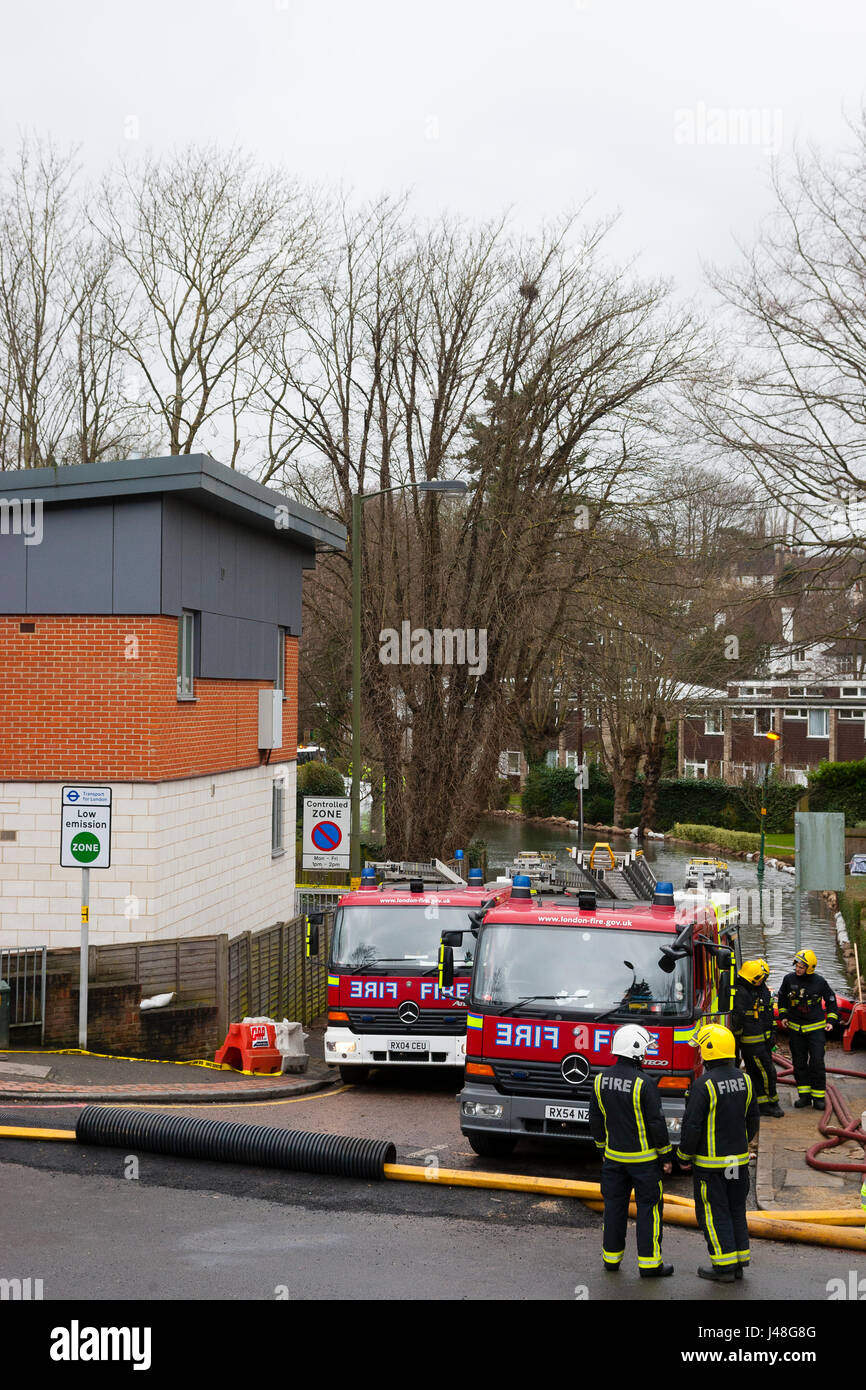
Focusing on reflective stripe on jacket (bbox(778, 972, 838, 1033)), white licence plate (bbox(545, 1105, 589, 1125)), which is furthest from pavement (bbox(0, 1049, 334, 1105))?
reflective stripe on jacket (bbox(778, 972, 838, 1033))

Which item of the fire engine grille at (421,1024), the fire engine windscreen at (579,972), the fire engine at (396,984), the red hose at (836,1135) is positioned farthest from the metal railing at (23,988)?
the red hose at (836,1135)

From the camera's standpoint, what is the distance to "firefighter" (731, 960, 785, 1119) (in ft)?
46.6

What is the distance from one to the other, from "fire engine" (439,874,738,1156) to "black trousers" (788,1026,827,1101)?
11.0ft

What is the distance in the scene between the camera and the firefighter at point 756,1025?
14.2m

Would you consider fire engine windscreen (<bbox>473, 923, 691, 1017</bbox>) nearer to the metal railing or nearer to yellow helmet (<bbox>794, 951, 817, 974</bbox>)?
yellow helmet (<bbox>794, 951, 817, 974</bbox>)

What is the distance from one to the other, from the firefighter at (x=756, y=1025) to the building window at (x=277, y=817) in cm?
1162

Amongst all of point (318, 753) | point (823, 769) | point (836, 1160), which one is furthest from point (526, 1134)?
point (318, 753)

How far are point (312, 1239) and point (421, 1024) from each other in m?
6.25

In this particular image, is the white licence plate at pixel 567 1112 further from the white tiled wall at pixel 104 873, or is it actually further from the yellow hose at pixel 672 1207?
the white tiled wall at pixel 104 873

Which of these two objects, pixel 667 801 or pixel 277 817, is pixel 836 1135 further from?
pixel 667 801

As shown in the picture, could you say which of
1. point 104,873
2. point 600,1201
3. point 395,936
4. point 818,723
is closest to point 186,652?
point 104,873

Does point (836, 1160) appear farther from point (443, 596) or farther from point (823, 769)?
point (823, 769)

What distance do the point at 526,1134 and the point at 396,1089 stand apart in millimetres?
4777

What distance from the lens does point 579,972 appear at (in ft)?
38.2
